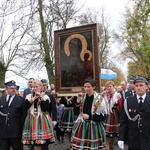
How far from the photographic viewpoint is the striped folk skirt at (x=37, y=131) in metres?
4.79

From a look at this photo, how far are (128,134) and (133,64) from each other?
96.3ft

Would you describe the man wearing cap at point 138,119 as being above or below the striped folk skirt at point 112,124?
above

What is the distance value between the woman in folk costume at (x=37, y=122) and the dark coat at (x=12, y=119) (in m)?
0.22

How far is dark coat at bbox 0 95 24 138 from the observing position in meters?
4.95

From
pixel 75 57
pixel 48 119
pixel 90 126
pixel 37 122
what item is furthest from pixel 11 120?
pixel 75 57

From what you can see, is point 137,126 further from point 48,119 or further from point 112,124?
point 112,124

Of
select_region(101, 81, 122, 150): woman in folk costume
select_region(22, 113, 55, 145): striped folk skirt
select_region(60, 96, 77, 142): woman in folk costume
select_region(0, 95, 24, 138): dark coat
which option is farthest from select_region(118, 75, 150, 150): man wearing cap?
select_region(60, 96, 77, 142): woman in folk costume

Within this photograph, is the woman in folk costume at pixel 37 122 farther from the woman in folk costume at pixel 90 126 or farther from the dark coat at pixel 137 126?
the dark coat at pixel 137 126

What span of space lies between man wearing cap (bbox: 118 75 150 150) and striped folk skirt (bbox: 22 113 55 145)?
5.49ft

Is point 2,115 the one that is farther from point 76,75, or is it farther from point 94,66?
point 94,66

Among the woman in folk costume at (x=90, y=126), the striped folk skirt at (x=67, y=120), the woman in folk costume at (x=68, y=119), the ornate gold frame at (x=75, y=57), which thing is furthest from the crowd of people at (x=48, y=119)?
the striped folk skirt at (x=67, y=120)

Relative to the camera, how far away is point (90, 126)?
4.54 metres

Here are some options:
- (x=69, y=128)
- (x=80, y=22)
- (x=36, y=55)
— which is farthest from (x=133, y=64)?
(x=69, y=128)

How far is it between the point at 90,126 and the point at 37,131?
109 centimetres
